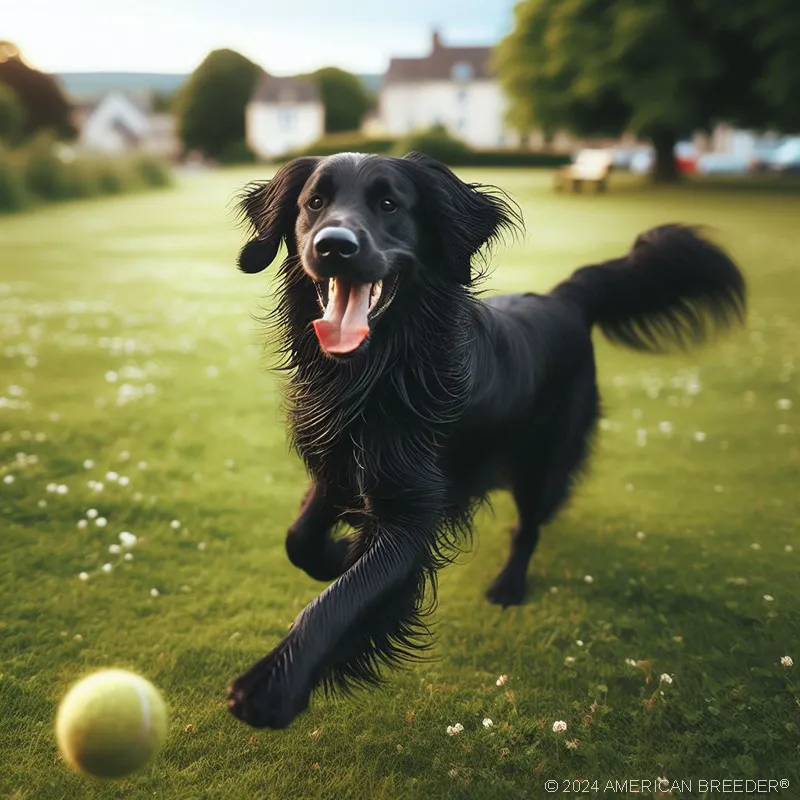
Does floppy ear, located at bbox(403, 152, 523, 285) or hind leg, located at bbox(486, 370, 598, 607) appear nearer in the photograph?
floppy ear, located at bbox(403, 152, 523, 285)

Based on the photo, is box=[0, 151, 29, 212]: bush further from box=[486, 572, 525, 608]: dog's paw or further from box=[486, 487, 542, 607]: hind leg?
box=[486, 572, 525, 608]: dog's paw

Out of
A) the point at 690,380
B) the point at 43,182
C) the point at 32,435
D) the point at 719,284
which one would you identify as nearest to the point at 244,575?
the point at 32,435

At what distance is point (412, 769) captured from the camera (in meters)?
2.89

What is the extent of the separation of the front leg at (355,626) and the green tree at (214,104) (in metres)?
75.2

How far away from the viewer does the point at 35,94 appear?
2280 inches

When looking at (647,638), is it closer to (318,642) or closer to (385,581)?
(385,581)

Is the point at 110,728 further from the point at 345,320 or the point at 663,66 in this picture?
the point at 663,66

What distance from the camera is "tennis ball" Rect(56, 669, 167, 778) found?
2477 millimetres

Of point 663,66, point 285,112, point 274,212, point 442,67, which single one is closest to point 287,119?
point 285,112

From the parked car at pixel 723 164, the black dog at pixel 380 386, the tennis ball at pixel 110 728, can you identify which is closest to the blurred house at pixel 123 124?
the parked car at pixel 723 164

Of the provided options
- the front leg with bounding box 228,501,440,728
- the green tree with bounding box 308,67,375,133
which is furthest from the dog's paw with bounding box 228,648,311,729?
the green tree with bounding box 308,67,375,133

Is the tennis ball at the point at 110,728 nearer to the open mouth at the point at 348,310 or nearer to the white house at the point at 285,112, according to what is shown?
the open mouth at the point at 348,310

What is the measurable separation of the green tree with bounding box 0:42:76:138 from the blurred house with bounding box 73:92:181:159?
94.1 feet

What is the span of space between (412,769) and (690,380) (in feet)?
20.1
